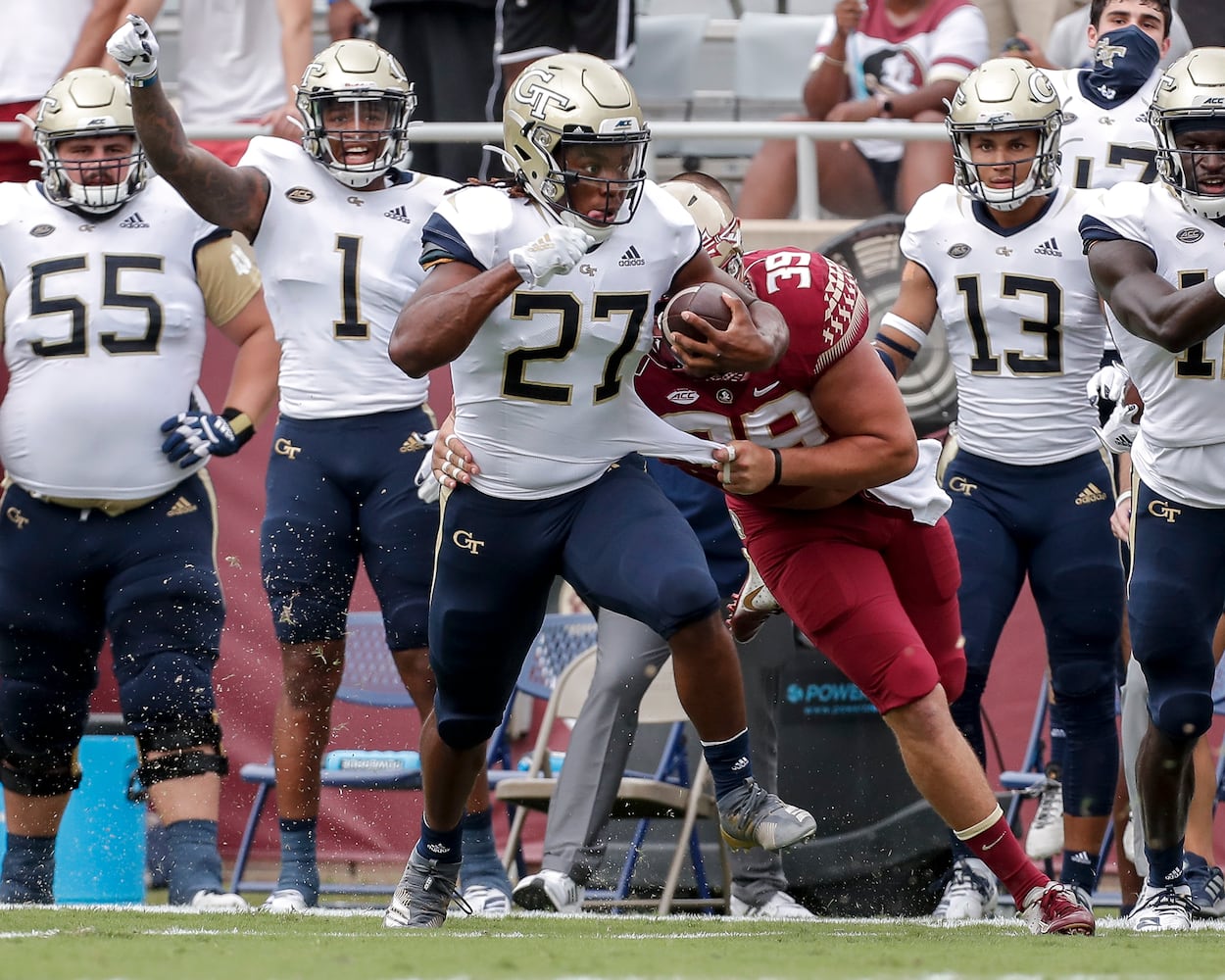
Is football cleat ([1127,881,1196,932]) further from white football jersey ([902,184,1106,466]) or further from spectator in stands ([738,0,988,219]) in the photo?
spectator in stands ([738,0,988,219])

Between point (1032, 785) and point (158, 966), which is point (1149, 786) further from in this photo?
point (158, 966)

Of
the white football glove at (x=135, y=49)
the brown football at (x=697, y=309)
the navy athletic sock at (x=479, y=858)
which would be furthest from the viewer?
the navy athletic sock at (x=479, y=858)

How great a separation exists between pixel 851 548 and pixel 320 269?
1.89 meters

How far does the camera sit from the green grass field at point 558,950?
10.9ft

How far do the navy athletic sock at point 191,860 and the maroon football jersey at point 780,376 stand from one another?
184 cm

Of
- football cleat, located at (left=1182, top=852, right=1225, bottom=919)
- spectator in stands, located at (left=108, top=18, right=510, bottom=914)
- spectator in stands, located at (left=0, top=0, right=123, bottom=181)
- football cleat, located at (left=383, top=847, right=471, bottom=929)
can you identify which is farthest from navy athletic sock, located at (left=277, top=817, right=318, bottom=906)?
spectator in stands, located at (left=0, top=0, right=123, bottom=181)

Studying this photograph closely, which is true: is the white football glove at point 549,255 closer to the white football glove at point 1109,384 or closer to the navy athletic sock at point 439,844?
the navy athletic sock at point 439,844

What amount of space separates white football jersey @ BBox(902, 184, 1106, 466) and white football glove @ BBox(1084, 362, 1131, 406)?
198mm

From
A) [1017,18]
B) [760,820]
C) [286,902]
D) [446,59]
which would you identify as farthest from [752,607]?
[1017,18]

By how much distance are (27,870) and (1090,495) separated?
3122 millimetres

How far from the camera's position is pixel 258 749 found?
23.7 feet

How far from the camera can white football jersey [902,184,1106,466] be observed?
17.9 ft

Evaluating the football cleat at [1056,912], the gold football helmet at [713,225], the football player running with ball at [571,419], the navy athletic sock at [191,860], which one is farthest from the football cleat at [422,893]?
the gold football helmet at [713,225]

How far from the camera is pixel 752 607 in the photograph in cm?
472
